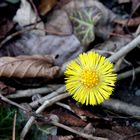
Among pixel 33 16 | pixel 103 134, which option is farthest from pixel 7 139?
pixel 33 16

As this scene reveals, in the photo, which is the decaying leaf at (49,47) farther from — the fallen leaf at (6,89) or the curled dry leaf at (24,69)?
the fallen leaf at (6,89)

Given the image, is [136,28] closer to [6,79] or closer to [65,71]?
[65,71]

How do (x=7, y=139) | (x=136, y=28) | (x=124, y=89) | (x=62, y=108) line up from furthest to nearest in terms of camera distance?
(x=136, y=28)
(x=124, y=89)
(x=62, y=108)
(x=7, y=139)

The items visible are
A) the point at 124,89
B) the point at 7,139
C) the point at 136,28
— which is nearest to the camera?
A: the point at 7,139

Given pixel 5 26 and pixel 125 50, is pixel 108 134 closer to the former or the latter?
pixel 125 50

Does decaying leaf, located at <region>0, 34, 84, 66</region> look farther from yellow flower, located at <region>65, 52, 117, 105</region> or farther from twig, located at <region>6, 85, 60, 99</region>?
yellow flower, located at <region>65, 52, 117, 105</region>

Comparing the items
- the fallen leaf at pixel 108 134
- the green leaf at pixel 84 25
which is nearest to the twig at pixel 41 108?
the fallen leaf at pixel 108 134

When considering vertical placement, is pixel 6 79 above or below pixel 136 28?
below

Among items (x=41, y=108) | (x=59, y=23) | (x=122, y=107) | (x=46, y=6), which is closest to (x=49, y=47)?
(x=59, y=23)
